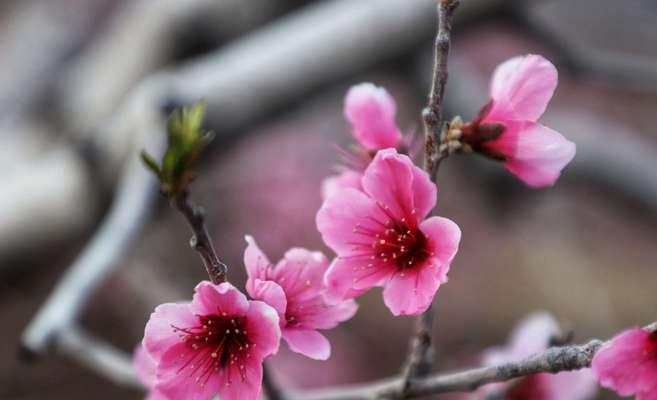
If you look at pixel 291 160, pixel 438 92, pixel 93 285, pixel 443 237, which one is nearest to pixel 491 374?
pixel 443 237

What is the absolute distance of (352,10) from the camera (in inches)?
70.7

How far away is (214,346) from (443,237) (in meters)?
0.18

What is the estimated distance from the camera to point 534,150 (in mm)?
646

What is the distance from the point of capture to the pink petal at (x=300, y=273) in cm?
62

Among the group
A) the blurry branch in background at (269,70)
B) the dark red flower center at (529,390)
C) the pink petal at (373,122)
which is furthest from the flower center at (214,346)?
the blurry branch in background at (269,70)

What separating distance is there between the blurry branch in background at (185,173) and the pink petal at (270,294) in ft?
0.08

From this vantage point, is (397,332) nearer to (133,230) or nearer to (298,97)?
(298,97)

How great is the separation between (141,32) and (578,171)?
3.73 ft

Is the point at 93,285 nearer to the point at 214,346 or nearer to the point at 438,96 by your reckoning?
the point at 214,346

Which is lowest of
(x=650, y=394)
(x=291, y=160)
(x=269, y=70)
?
(x=650, y=394)

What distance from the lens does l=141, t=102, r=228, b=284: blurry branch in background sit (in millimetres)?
544

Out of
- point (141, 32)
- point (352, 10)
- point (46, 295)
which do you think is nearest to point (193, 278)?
point (46, 295)

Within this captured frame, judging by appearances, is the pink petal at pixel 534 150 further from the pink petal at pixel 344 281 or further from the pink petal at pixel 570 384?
the pink petal at pixel 570 384

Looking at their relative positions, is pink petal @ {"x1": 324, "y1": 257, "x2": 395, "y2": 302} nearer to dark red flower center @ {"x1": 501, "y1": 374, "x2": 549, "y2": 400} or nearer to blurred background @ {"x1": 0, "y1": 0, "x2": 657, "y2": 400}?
dark red flower center @ {"x1": 501, "y1": 374, "x2": 549, "y2": 400}
